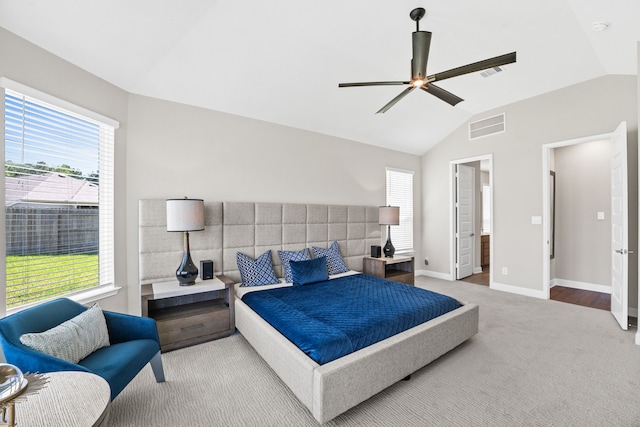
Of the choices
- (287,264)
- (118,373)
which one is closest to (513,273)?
(287,264)

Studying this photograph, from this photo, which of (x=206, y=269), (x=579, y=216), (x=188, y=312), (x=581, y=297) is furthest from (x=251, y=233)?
(x=579, y=216)

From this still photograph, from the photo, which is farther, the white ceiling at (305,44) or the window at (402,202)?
the window at (402,202)

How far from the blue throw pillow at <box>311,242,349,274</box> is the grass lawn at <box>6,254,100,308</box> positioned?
2.59 meters

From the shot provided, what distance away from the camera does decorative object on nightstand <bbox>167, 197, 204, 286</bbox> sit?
112 inches

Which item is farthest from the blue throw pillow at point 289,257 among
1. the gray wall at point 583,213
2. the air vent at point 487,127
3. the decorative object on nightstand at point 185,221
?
the gray wall at point 583,213

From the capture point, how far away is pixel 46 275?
2322 millimetres

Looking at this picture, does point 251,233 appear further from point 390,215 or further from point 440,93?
point 440,93

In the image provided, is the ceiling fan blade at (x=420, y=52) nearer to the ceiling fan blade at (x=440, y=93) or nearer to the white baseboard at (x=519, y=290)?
the ceiling fan blade at (x=440, y=93)

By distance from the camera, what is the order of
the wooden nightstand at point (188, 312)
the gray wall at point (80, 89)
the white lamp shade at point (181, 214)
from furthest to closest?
the white lamp shade at point (181, 214)
the wooden nightstand at point (188, 312)
the gray wall at point (80, 89)

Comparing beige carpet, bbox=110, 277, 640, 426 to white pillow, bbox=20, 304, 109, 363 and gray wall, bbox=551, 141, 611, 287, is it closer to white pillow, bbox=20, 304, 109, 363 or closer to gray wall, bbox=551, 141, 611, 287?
white pillow, bbox=20, 304, 109, 363

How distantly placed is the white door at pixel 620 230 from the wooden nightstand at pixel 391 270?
2.43 metres

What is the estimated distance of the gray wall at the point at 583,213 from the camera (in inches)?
181

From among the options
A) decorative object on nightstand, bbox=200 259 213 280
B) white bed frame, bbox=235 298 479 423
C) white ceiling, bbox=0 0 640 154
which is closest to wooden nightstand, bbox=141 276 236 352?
decorative object on nightstand, bbox=200 259 213 280

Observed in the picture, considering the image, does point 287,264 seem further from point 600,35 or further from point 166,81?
point 600,35
